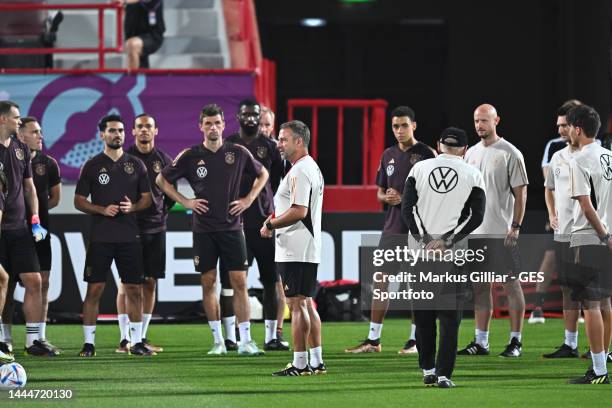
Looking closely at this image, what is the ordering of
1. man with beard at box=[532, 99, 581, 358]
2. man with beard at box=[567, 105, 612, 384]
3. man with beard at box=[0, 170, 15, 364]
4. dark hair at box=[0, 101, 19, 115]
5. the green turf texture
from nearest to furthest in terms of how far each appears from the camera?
the green turf texture, man with beard at box=[567, 105, 612, 384], man with beard at box=[532, 99, 581, 358], man with beard at box=[0, 170, 15, 364], dark hair at box=[0, 101, 19, 115]

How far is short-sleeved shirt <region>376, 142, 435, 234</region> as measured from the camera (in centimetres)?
1142

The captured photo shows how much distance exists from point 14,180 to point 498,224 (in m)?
4.29

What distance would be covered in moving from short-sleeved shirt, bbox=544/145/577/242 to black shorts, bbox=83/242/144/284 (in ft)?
12.3

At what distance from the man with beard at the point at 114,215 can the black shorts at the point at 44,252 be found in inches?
25.6

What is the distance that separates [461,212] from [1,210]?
13.5 ft

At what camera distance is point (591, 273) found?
366 inches

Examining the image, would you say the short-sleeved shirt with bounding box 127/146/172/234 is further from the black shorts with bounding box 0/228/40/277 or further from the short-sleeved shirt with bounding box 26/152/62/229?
the black shorts with bounding box 0/228/40/277

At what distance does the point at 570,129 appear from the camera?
941cm

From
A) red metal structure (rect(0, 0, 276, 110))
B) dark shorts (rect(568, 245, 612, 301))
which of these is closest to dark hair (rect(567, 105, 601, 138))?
dark shorts (rect(568, 245, 612, 301))

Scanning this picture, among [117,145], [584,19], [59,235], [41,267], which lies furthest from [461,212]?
[584,19]

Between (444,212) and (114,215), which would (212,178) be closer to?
(114,215)

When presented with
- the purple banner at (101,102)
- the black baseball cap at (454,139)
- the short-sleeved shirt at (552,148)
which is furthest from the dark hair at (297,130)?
the purple banner at (101,102)

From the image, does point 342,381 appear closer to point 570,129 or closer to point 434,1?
point 570,129

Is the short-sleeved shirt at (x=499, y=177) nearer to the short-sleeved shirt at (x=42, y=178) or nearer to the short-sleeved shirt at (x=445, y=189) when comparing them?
the short-sleeved shirt at (x=445, y=189)
